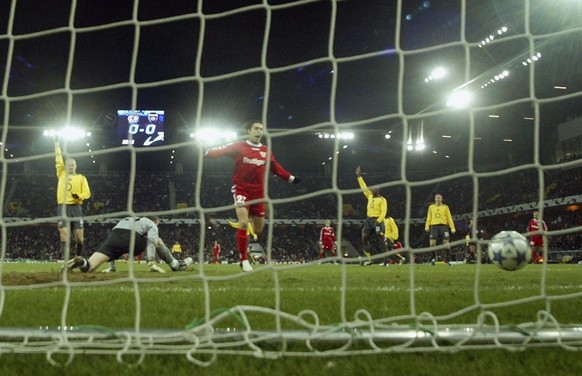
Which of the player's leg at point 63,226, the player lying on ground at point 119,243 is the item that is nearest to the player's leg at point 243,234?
the player lying on ground at point 119,243

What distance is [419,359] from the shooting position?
1.92 meters

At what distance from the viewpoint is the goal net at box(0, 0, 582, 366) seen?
2295 mm

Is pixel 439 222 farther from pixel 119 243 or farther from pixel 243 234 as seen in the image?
pixel 119 243

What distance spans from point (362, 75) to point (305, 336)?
2660cm

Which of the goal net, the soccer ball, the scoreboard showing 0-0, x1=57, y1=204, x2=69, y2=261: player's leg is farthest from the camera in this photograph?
the scoreboard showing 0-0

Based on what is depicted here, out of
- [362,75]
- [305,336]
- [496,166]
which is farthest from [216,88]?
[305,336]

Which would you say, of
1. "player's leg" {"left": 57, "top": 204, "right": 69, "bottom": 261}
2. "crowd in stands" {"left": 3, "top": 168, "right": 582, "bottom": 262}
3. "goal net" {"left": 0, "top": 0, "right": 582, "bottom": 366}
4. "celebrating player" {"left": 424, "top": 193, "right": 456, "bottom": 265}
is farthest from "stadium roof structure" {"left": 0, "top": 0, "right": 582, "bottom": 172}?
"player's leg" {"left": 57, "top": 204, "right": 69, "bottom": 261}

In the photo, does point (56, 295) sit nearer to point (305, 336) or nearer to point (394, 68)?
point (305, 336)

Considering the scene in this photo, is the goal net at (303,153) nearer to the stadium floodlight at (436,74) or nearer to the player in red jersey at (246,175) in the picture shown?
the stadium floodlight at (436,74)

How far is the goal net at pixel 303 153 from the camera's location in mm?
2295

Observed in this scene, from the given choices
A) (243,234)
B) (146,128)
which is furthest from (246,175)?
(146,128)

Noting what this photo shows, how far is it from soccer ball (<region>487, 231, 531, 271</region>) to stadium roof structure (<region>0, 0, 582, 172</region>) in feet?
35.5

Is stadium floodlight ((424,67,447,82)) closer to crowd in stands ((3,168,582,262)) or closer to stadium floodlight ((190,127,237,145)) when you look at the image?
crowd in stands ((3,168,582,262))

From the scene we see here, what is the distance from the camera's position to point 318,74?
3047 cm
